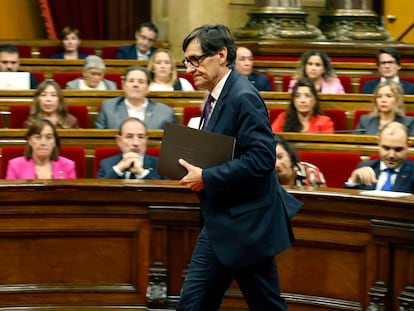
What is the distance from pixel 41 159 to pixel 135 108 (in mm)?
1358

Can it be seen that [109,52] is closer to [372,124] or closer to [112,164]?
[372,124]

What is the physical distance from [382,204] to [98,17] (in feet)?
27.4

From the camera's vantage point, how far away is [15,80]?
7309 millimetres

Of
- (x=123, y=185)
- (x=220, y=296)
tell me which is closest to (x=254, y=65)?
(x=123, y=185)

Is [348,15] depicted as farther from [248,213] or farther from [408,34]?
[248,213]

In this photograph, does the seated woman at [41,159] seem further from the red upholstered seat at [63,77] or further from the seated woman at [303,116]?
the red upholstered seat at [63,77]

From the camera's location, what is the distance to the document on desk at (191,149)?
3174 mm

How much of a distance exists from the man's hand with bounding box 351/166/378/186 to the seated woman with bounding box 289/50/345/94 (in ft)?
8.87

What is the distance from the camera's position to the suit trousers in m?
3.26

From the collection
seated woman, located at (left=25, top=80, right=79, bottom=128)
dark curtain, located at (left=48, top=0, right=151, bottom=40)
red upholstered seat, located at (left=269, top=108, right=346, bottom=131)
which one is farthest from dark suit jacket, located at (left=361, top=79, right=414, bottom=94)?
dark curtain, located at (left=48, top=0, right=151, bottom=40)

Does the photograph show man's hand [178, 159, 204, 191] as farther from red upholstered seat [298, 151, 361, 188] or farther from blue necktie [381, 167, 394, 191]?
red upholstered seat [298, 151, 361, 188]

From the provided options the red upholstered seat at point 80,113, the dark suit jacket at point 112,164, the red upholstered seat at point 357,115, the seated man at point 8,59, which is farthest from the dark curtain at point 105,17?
the dark suit jacket at point 112,164

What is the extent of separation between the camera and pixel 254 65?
8484mm

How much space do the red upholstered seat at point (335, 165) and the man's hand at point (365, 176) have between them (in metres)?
0.54
